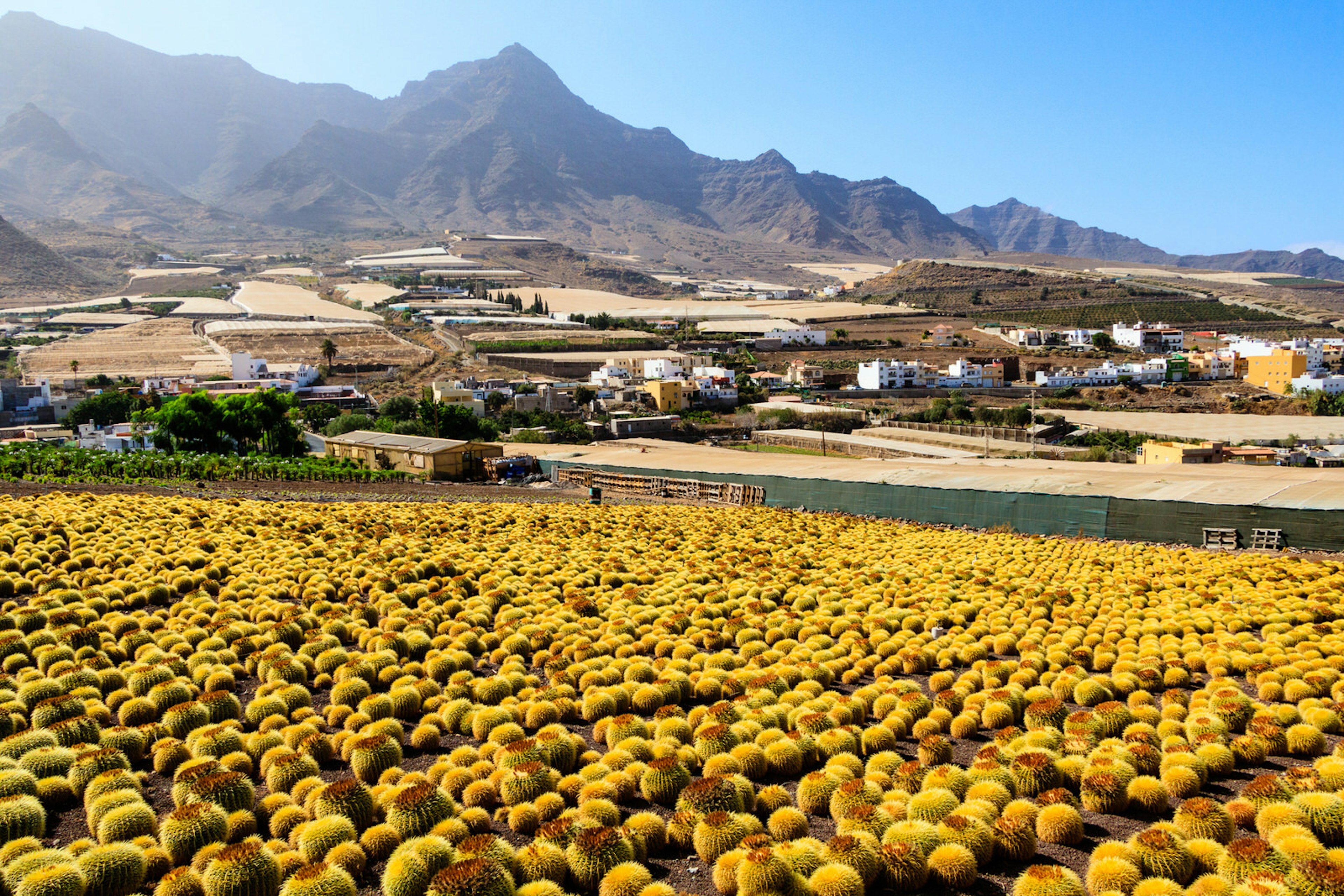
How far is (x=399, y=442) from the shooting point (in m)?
61.3

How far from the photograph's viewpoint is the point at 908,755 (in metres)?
14.7

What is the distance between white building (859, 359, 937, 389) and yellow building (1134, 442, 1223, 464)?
62.5m

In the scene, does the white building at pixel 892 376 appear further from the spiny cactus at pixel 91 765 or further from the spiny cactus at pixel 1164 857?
the spiny cactus at pixel 91 765

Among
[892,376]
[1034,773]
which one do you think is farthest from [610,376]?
[1034,773]

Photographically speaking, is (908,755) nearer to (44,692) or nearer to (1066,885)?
(1066,885)

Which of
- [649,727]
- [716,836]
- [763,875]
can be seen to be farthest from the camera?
[649,727]

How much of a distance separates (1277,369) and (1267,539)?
4386 inches

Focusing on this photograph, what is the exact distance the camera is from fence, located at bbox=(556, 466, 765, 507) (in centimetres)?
5028

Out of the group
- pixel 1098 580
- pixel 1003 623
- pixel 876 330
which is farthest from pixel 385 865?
pixel 876 330

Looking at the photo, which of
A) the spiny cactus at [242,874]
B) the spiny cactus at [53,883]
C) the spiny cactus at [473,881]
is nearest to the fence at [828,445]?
the spiny cactus at [473,881]

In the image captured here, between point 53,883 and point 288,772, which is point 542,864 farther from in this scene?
point 53,883

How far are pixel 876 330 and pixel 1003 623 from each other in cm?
17445

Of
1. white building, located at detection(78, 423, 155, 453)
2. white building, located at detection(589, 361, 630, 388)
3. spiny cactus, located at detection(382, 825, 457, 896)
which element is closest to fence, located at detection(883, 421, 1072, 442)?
white building, located at detection(589, 361, 630, 388)

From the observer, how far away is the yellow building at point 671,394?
110m
